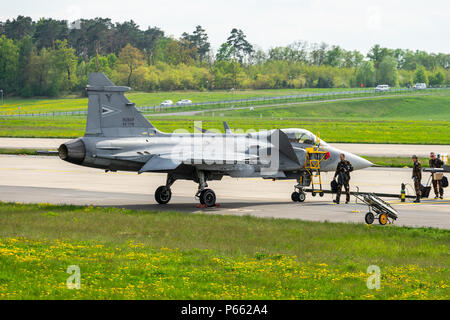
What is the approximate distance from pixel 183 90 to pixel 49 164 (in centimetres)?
14895

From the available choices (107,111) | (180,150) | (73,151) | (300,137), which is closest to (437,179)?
(300,137)

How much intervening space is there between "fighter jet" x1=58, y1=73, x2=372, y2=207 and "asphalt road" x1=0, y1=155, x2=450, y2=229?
4.34ft

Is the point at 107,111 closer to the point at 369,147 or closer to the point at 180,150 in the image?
the point at 180,150

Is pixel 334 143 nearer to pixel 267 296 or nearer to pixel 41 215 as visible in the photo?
Answer: pixel 41 215

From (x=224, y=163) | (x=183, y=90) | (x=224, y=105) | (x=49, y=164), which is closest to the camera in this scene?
(x=224, y=163)

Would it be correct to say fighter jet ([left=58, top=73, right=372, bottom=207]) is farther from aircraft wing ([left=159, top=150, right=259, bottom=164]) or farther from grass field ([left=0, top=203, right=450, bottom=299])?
grass field ([left=0, top=203, right=450, bottom=299])

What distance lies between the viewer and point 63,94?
17225 centimetres

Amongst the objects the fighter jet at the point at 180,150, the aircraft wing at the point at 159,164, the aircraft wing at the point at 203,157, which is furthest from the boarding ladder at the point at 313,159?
the aircraft wing at the point at 159,164

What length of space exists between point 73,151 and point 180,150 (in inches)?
163

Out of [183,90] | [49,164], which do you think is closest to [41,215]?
[49,164]

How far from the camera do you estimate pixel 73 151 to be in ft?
76.2

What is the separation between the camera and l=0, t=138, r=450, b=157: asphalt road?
51062 mm

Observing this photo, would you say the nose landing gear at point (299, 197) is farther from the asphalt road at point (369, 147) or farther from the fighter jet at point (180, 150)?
the asphalt road at point (369, 147)

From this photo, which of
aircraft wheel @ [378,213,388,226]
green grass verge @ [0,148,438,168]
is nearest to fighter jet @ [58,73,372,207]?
aircraft wheel @ [378,213,388,226]
